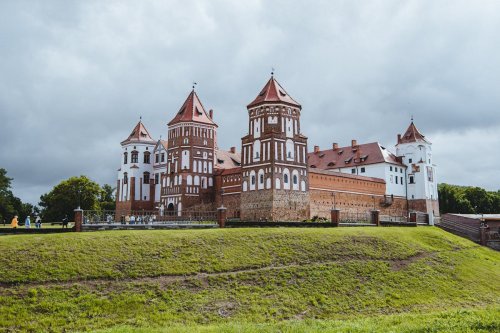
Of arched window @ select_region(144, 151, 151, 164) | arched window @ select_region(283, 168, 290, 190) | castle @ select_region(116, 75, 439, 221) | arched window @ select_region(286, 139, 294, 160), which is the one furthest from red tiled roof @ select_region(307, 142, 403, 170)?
arched window @ select_region(144, 151, 151, 164)

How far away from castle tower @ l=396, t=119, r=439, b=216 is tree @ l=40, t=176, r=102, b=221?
45.6m

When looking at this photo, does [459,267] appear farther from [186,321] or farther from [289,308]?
[186,321]

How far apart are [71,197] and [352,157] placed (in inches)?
1616

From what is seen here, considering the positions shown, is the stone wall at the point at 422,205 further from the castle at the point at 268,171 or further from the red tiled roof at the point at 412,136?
the red tiled roof at the point at 412,136

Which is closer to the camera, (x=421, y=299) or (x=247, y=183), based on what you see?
(x=421, y=299)

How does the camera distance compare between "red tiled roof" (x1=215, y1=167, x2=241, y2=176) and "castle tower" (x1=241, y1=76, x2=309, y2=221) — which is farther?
"red tiled roof" (x1=215, y1=167, x2=241, y2=176)

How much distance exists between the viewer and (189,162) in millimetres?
60219

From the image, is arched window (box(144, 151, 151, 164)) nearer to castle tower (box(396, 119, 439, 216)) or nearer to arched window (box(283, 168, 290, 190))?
arched window (box(283, 168, 290, 190))

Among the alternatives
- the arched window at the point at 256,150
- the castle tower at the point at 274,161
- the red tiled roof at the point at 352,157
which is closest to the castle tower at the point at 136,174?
the castle tower at the point at 274,161

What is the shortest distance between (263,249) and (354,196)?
36.3 meters

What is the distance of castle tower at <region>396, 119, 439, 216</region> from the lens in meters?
72.5

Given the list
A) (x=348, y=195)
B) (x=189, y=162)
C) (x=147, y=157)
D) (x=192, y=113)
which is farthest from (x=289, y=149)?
(x=147, y=157)

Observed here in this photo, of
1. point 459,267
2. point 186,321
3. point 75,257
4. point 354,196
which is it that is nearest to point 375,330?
point 186,321

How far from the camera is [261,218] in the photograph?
48.8m
